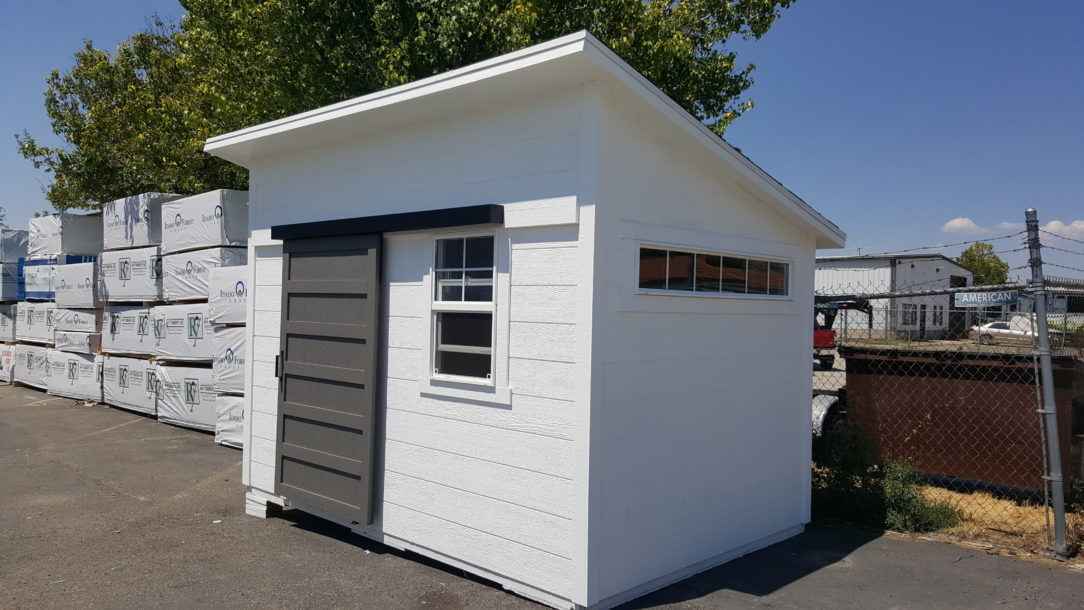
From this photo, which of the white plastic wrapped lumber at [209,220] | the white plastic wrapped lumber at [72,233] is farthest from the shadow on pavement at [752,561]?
the white plastic wrapped lumber at [72,233]

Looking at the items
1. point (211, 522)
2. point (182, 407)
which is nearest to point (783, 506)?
point (211, 522)

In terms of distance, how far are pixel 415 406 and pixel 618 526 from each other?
5.85 ft

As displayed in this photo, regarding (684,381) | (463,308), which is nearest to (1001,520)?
(684,381)

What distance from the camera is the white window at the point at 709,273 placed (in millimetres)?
5074

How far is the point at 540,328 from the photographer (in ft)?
15.7

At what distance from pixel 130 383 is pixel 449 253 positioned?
10.1 metres

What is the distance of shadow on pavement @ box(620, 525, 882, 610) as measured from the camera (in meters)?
5.06

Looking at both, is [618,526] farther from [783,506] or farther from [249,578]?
[249,578]

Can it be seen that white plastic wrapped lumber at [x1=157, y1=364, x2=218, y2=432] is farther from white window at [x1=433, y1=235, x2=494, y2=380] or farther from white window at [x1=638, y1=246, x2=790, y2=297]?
white window at [x1=638, y1=246, x2=790, y2=297]

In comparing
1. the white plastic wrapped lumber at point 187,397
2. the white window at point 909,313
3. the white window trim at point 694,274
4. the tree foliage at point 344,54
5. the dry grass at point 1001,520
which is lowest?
the dry grass at point 1001,520

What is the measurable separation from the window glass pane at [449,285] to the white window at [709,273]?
133 centimetres

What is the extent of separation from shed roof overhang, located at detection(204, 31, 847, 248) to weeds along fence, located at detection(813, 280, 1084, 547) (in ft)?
4.92

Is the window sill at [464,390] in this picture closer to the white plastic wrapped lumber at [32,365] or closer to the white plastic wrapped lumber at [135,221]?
the white plastic wrapped lumber at [135,221]

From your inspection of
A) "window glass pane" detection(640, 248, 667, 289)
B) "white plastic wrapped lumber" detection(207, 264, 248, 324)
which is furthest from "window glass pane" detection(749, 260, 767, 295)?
"white plastic wrapped lumber" detection(207, 264, 248, 324)
